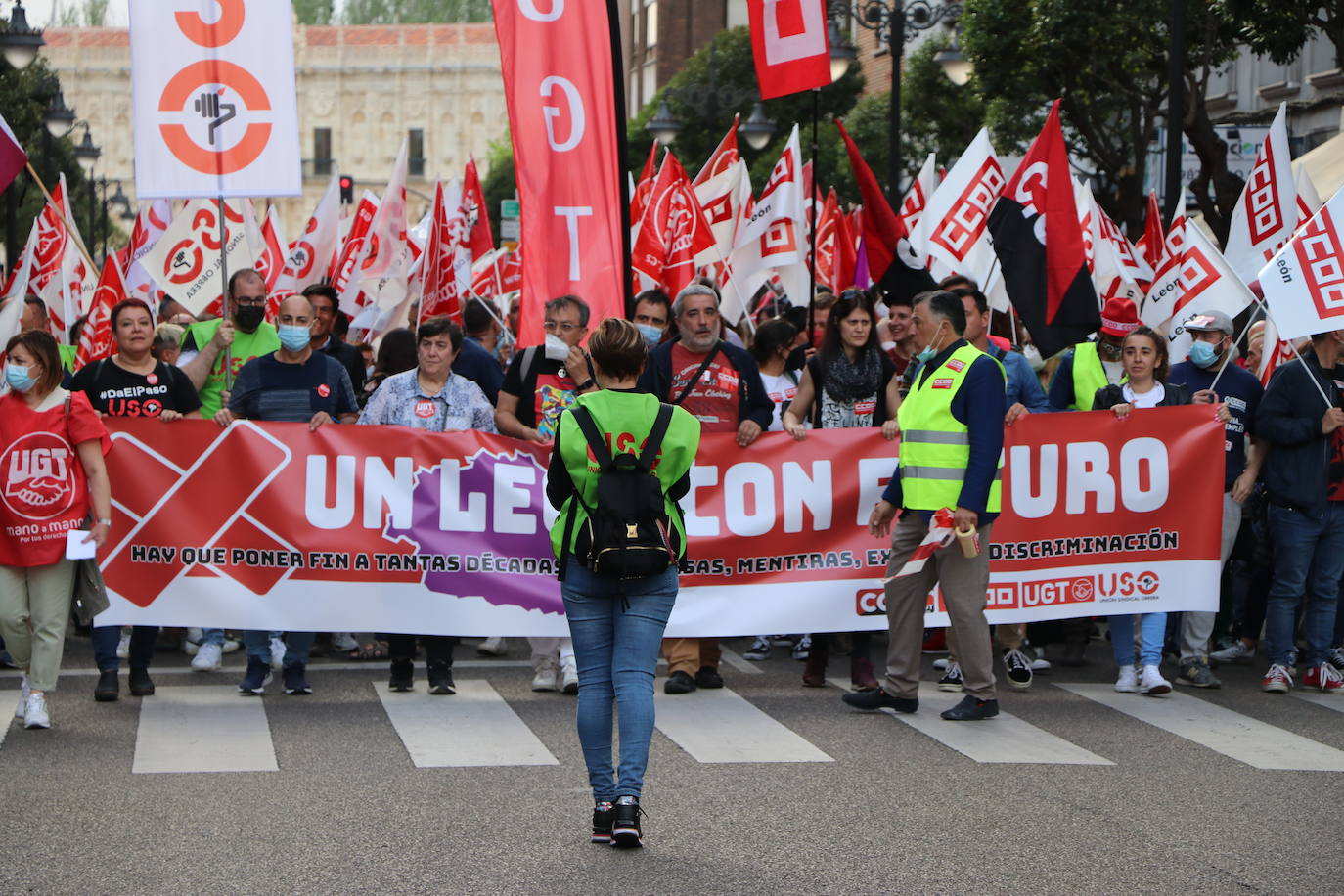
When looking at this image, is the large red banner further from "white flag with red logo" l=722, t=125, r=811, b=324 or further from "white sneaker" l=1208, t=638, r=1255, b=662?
"white flag with red logo" l=722, t=125, r=811, b=324

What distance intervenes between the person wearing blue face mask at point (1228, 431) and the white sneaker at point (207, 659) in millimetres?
4971

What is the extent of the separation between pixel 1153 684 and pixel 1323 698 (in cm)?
A: 88

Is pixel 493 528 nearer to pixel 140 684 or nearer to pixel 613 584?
pixel 140 684

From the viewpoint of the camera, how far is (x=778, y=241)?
14.8 metres

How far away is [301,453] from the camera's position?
952 cm

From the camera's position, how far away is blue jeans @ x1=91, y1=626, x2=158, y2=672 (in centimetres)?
916

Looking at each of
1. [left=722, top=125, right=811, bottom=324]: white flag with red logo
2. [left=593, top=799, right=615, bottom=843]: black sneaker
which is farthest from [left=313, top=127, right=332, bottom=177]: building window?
[left=593, top=799, right=615, bottom=843]: black sneaker

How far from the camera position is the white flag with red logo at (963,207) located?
44.8 ft

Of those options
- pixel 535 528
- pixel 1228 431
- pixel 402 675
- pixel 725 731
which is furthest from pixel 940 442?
pixel 402 675

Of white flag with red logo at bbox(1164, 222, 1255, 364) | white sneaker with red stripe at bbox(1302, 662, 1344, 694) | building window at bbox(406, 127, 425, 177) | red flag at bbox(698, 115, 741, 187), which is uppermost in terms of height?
building window at bbox(406, 127, 425, 177)

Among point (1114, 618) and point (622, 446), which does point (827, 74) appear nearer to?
point (1114, 618)

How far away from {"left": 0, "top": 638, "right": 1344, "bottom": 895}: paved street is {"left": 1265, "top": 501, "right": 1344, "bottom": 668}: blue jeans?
0.36 meters

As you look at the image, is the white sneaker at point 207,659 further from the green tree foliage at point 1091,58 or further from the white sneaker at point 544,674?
the green tree foliage at point 1091,58

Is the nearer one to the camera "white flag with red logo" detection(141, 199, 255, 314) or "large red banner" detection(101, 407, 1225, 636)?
"large red banner" detection(101, 407, 1225, 636)
